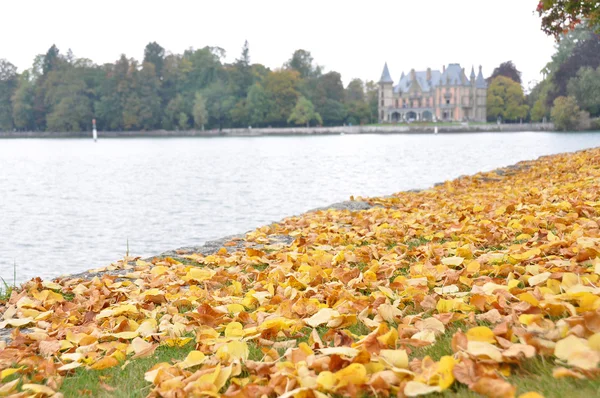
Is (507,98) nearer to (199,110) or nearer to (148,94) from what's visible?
(199,110)

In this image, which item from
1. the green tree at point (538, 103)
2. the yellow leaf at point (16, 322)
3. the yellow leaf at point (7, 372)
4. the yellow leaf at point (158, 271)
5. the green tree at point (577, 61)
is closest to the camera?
the yellow leaf at point (7, 372)

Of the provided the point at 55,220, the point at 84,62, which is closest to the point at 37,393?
the point at 55,220

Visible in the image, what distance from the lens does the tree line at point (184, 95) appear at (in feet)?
391

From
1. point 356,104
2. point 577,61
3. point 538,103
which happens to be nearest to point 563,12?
point 577,61

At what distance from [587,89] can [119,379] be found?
7932 centimetres

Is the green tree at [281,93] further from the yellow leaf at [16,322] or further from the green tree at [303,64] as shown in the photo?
the yellow leaf at [16,322]

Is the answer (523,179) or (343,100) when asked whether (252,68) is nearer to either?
(343,100)

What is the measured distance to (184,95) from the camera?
124 metres

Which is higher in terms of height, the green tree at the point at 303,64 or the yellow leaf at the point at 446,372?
the green tree at the point at 303,64

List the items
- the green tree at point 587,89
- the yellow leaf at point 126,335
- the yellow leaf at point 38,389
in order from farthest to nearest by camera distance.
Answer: the green tree at point 587,89 → the yellow leaf at point 126,335 → the yellow leaf at point 38,389

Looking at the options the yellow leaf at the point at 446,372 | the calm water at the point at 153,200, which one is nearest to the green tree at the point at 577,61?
the calm water at the point at 153,200

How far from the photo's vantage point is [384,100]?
13438 centimetres

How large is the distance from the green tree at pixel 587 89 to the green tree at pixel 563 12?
63.5 m

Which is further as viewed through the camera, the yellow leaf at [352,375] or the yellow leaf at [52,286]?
the yellow leaf at [52,286]
